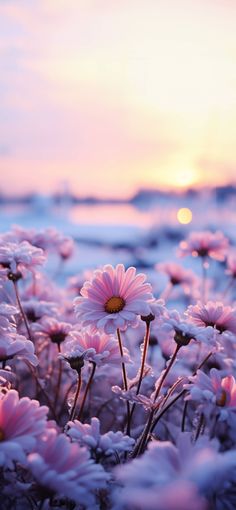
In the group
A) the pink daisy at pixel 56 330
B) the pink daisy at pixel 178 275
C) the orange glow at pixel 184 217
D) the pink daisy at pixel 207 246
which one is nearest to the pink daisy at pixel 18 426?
the pink daisy at pixel 56 330

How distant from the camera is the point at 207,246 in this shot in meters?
2.30

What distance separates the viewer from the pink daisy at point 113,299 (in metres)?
1.15

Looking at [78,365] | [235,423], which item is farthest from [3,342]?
[235,423]

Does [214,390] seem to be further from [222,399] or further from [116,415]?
[116,415]

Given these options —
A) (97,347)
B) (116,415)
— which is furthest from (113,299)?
(116,415)

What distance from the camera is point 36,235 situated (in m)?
1.97

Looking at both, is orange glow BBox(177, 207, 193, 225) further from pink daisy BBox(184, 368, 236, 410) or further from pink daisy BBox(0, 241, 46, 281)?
pink daisy BBox(184, 368, 236, 410)

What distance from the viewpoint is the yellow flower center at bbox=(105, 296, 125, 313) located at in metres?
1.20

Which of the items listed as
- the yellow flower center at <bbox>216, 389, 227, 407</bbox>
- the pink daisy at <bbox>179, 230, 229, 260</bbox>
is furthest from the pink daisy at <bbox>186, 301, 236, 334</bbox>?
the pink daisy at <bbox>179, 230, 229, 260</bbox>

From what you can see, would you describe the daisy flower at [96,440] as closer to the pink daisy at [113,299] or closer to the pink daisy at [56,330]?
the pink daisy at [113,299]

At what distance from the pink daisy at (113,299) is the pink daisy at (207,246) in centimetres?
113

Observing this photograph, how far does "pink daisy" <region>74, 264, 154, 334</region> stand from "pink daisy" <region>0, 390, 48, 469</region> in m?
0.28

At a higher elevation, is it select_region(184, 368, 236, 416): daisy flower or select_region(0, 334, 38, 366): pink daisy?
select_region(0, 334, 38, 366): pink daisy

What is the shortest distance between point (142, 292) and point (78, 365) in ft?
0.69
